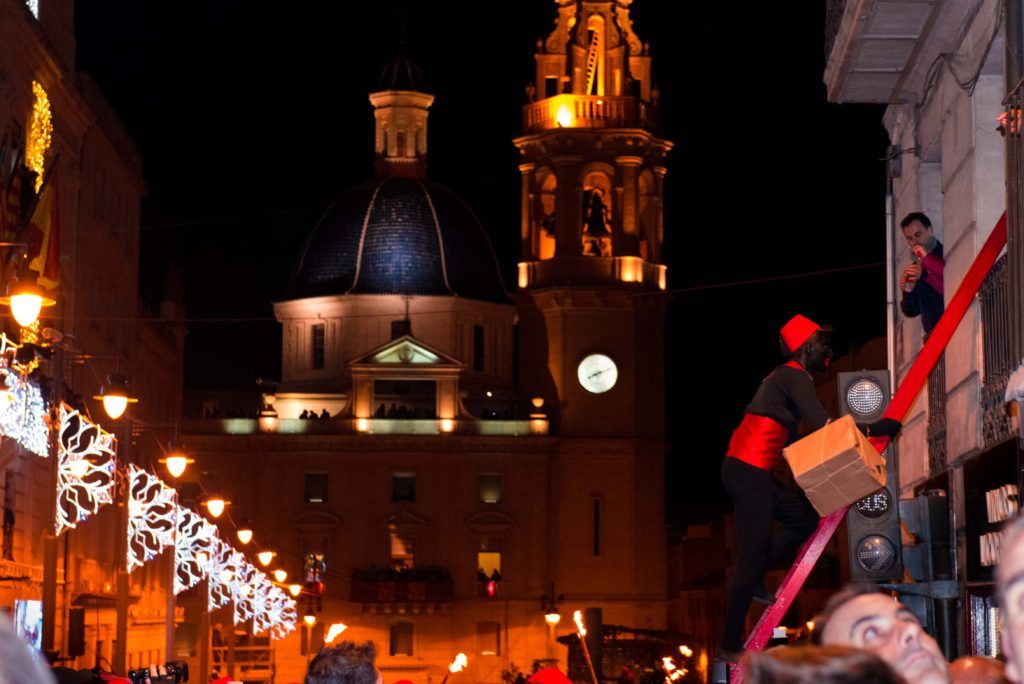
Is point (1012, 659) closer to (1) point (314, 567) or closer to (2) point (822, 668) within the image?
(2) point (822, 668)

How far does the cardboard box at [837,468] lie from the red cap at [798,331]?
2.78ft

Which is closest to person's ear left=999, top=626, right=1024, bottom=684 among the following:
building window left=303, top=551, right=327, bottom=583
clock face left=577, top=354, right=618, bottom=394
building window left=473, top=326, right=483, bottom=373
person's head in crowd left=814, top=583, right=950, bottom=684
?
person's head in crowd left=814, top=583, right=950, bottom=684

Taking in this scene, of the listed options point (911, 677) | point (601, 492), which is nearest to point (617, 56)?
point (601, 492)

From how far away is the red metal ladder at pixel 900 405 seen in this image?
8711mm

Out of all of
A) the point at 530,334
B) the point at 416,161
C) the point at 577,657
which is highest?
the point at 416,161

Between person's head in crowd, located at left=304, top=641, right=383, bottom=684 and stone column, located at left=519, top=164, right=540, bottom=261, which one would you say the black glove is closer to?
person's head in crowd, located at left=304, top=641, right=383, bottom=684

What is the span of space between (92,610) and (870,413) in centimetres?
3625

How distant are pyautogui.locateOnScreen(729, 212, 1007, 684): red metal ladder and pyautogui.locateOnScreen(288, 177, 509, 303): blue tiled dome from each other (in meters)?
76.5

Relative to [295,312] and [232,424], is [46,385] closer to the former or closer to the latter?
[232,424]

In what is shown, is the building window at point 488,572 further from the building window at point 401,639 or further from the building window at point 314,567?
the building window at point 314,567

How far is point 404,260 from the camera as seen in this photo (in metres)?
87.4

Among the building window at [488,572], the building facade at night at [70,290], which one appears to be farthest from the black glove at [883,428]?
the building window at [488,572]

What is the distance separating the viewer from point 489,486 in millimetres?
80875

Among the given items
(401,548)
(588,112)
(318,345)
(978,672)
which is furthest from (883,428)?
(318,345)
